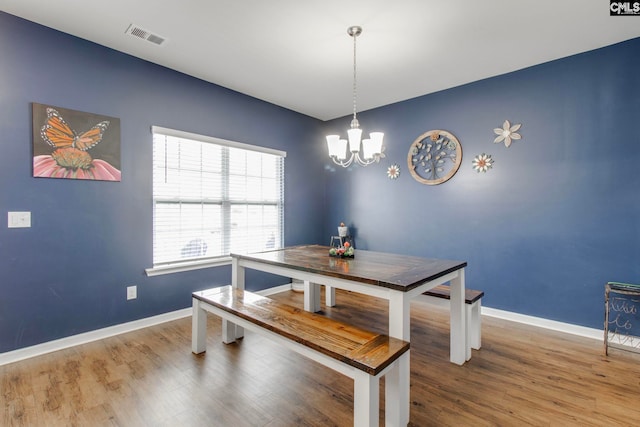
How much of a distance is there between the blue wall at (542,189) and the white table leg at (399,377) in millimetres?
2190

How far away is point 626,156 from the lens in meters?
2.59

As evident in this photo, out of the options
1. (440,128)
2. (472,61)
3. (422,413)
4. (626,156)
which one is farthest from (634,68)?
(422,413)

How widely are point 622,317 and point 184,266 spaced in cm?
417

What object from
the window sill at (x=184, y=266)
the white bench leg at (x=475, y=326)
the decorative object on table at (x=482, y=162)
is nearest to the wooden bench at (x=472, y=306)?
the white bench leg at (x=475, y=326)

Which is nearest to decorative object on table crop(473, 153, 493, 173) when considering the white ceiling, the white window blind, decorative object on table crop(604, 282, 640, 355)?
the white ceiling

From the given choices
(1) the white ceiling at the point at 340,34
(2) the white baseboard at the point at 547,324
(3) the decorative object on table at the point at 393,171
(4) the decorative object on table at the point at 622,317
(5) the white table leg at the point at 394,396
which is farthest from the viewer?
(3) the decorative object on table at the point at 393,171

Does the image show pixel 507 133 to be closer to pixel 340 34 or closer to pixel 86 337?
pixel 340 34

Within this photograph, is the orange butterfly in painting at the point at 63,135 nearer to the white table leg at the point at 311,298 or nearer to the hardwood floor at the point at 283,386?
the hardwood floor at the point at 283,386

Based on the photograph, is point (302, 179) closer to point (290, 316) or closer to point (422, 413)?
point (290, 316)

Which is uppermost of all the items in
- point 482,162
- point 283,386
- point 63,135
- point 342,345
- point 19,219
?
point 63,135

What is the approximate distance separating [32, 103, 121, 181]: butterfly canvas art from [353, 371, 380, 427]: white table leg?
8.92 feet

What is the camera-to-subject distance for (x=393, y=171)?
407 cm

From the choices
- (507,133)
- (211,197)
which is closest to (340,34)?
(507,133)

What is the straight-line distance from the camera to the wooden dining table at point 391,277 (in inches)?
64.3
